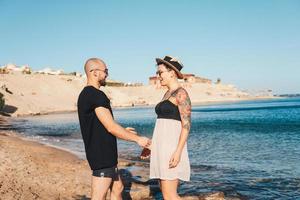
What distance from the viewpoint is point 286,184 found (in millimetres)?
9828

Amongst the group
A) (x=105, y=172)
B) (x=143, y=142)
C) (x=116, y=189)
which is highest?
(x=143, y=142)

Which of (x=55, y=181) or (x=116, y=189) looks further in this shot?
(x=55, y=181)

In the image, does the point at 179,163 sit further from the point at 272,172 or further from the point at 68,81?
the point at 68,81

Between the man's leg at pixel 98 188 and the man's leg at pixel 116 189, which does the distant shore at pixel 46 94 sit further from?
the man's leg at pixel 98 188

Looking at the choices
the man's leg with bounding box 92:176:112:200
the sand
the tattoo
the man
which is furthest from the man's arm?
the sand

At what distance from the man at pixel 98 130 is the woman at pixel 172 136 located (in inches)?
14.8

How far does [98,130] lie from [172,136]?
3.38 ft

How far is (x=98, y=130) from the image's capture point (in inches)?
195

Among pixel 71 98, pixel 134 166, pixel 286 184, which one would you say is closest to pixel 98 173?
pixel 286 184

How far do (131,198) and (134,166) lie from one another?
4181 mm

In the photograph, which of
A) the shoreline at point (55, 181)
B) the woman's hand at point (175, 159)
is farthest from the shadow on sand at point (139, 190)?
the woman's hand at point (175, 159)

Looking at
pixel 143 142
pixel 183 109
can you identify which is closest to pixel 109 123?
pixel 143 142

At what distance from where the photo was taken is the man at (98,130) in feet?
16.0

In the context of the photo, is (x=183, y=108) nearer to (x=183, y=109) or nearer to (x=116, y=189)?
(x=183, y=109)
